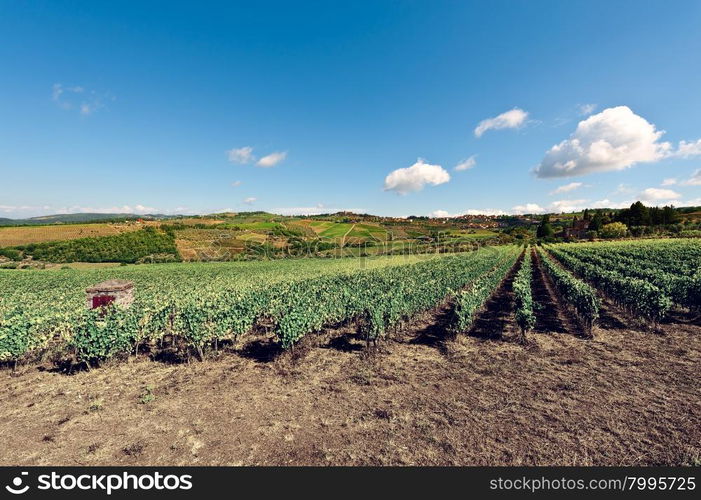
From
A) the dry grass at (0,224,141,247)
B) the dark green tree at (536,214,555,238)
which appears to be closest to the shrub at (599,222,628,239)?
the dark green tree at (536,214,555,238)

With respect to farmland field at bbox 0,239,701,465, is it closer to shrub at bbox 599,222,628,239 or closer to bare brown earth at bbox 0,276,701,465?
bare brown earth at bbox 0,276,701,465

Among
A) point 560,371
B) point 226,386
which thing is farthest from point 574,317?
point 226,386

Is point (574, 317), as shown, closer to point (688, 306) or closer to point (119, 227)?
point (688, 306)

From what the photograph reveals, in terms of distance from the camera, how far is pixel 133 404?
8.53 meters

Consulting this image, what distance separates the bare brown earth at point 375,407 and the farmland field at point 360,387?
0.05 meters

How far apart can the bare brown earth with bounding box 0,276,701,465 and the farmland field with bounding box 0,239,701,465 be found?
0.05 metres

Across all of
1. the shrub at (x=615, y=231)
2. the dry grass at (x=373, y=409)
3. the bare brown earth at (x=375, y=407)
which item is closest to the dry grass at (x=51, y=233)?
the bare brown earth at (x=375, y=407)

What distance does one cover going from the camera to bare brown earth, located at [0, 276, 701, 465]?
6.34m

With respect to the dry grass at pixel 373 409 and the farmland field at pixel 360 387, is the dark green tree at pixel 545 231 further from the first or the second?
the dry grass at pixel 373 409

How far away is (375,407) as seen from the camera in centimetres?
828

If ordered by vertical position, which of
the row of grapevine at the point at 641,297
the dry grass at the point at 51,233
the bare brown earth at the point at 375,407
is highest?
the dry grass at the point at 51,233

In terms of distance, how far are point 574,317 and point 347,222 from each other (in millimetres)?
115050

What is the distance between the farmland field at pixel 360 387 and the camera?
648 centimetres
